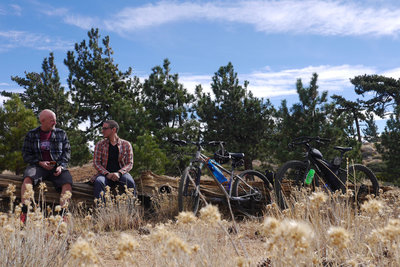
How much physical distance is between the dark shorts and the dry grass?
67cm

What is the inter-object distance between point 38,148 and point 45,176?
0.45 m

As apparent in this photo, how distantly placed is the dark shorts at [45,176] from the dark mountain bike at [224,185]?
6.34ft

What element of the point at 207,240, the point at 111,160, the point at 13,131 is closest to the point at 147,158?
the point at 111,160

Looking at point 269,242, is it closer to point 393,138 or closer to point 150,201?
point 150,201

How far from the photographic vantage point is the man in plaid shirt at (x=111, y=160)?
5.48 metres

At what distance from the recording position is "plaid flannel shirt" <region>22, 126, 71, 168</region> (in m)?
5.25

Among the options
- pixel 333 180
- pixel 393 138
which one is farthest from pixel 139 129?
pixel 393 138

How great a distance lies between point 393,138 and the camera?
15.1 meters

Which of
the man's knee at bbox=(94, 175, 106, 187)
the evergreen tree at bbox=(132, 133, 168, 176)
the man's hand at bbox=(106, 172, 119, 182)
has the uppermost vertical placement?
the man's hand at bbox=(106, 172, 119, 182)

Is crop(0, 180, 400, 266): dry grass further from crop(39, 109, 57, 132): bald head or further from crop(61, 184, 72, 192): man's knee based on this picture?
crop(39, 109, 57, 132): bald head

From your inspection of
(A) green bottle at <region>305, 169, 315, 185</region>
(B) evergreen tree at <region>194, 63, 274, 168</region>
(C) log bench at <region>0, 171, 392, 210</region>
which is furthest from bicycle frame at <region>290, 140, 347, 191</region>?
(B) evergreen tree at <region>194, 63, 274, 168</region>

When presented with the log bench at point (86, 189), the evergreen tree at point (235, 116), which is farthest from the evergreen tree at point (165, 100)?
the log bench at point (86, 189)

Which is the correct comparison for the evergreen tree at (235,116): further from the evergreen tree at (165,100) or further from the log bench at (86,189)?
the log bench at (86,189)

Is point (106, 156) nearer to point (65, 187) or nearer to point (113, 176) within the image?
point (113, 176)
